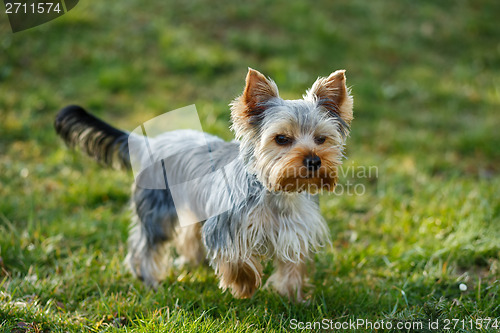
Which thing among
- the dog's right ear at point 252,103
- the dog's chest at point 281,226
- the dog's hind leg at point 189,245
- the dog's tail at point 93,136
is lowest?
the dog's hind leg at point 189,245

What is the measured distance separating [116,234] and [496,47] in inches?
338

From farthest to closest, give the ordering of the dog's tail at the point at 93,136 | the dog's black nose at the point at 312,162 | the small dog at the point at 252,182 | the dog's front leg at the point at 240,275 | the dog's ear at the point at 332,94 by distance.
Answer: the dog's tail at the point at 93,136
the dog's front leg at the point at 240,275
the dog's ear at the point at 332,94
the small dog at the point at 252,182
the dog's black nose at the point at 312,162


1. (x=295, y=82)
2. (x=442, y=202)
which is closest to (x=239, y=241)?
(x=442, y=202)

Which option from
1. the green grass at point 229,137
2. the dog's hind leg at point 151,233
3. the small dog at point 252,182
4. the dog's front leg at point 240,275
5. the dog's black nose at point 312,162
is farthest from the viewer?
the dog's hind leg at point 151,233

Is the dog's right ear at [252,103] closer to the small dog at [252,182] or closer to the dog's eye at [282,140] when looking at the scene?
the small dog at [252,182]

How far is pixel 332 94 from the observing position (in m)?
3.35

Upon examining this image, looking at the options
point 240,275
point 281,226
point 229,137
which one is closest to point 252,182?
point 281,226

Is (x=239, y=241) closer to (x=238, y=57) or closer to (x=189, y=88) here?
(x=189, y=88)

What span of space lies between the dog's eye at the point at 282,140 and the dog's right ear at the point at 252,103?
19 cm

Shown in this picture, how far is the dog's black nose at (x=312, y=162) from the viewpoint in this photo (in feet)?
10.1

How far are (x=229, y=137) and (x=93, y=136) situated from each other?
2.39 metres

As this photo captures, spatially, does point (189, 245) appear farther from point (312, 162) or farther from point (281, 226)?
point (312, 162)

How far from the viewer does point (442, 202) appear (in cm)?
522

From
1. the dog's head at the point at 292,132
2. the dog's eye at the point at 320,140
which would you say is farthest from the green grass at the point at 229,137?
the dog's eye at the point at 320,140
